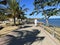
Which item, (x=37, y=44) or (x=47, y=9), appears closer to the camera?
(x=37, y=44)

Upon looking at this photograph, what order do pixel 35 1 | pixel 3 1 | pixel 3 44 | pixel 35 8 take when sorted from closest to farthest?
pixel 3 44, pixel 3 1, pixel 35 1, pixel 35 8

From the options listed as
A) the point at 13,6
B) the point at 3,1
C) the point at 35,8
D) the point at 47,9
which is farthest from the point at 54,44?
the point at 35,8

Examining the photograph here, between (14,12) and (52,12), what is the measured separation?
27.5 ft

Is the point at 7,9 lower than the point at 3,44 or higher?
higher

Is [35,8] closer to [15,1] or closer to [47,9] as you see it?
[47,9]

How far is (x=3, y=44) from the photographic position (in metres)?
11.8

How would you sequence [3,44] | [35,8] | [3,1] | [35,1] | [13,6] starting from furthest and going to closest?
[35,8], [35,1], [13,6], [3,1], [3,44]

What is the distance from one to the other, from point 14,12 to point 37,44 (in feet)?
87.7

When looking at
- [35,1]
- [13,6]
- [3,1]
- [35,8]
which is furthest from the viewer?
[35,8]

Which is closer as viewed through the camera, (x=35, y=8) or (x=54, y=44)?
(x=54, y=44)

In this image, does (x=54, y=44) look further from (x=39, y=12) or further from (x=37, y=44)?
(x=39, y=12)

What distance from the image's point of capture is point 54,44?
11961 mm

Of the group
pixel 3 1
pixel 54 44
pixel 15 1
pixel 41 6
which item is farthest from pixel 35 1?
pixel 54 44

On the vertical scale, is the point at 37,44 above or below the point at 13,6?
below
